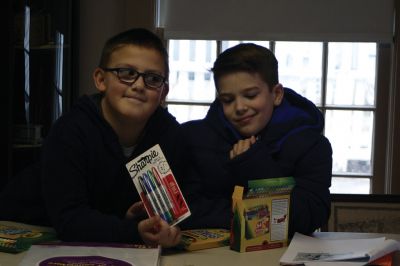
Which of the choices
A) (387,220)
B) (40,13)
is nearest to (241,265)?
(387,220)

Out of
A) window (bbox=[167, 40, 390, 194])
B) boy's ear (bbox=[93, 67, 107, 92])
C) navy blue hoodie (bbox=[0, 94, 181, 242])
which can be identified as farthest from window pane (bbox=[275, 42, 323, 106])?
boy's ear (bbox=[93, 67, 107, 92])

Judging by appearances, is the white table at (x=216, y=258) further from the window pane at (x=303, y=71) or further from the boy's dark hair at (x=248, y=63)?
the window pane at (x=303, y=71)

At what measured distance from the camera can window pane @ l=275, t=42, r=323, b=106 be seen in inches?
130

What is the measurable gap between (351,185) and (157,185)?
7.68 ft

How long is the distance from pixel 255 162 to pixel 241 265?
32 cm

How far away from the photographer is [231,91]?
151 centimetres

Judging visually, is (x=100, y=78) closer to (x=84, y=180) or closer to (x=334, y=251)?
(x=84, y=180)

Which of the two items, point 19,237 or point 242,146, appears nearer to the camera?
point 19,237

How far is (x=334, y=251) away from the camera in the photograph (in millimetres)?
1210

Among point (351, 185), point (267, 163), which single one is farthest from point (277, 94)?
point (351, 185)

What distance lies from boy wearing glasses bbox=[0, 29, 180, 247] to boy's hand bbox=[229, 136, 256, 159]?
15cm

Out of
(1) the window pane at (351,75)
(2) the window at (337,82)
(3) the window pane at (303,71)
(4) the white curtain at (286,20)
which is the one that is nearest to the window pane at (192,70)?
(2) the window at (337,82)

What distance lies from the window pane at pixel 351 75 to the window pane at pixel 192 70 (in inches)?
25.1

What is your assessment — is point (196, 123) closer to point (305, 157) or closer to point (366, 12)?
point (305, 157)
